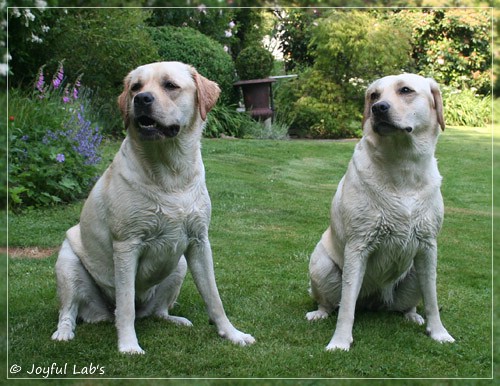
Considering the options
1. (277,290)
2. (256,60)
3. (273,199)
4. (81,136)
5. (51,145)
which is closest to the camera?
(256,60)

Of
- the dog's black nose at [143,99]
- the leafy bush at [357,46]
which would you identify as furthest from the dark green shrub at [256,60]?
the dog's black nose at [143,99]

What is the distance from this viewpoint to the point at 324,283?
13.5 ft

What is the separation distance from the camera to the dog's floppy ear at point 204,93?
355cm

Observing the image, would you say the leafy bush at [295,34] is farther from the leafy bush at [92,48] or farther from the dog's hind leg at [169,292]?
the dog's hind leg at [169,292]

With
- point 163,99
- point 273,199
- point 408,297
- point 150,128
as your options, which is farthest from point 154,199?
point 408,297

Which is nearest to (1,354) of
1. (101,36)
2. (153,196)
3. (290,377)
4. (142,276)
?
(142,276)

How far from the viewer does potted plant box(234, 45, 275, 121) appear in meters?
4.00

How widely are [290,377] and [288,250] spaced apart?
1802mm

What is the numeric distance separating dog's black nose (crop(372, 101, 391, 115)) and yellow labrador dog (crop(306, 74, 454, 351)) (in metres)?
0.01

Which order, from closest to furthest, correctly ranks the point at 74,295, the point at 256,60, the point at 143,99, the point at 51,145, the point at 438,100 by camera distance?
the point at 143,99
the point at 438,100
the point at 74,295
the point at 256,60
the point at 51,145

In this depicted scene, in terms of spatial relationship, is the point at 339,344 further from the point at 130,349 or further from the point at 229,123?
the point at 229,123

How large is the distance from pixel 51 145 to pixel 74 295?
1327 millimetres

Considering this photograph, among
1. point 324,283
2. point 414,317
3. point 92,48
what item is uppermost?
point 92,48

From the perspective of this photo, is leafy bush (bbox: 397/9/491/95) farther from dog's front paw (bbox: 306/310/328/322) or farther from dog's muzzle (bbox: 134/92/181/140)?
dog's front paw (bbox: 306/310/328/322)
